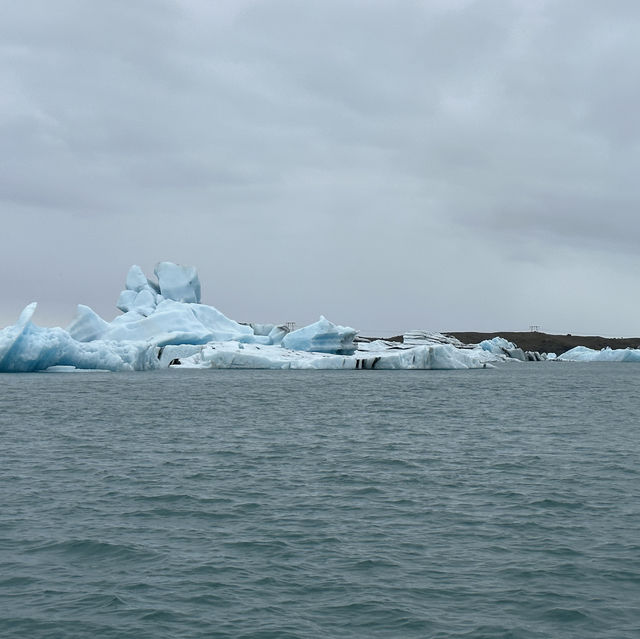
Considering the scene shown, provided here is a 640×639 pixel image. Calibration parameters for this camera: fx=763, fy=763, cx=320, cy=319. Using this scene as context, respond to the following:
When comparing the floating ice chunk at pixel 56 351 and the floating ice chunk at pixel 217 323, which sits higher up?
the floating ice chunk at pixel 217 323

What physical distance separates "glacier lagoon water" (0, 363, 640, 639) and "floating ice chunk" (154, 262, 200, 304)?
47.0 meters

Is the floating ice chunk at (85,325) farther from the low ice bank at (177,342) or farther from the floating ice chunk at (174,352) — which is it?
the floating ice chunk at (174,352)

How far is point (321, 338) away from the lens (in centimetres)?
6138

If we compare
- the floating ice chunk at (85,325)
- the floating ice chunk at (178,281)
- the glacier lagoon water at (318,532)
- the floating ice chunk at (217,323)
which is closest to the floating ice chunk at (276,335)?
the floating ice chunk at (217,323)

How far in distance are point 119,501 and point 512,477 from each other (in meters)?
6.79

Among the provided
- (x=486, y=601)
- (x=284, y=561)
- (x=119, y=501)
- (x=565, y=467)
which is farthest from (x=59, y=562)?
(x=565, y=467)

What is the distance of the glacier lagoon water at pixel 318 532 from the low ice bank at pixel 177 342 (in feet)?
91.2

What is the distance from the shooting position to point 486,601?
7105 millimetres

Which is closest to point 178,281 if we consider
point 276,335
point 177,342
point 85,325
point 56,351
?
point 177,342

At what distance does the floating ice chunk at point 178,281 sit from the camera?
67938mm

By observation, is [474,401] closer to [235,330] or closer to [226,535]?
[226,535]

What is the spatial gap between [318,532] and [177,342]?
5287cm

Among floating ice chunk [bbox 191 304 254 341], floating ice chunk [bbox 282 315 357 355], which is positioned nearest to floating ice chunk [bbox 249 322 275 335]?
floating ice chunk [bbox 191 304 254 341]

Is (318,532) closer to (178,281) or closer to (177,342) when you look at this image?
(177,342)
